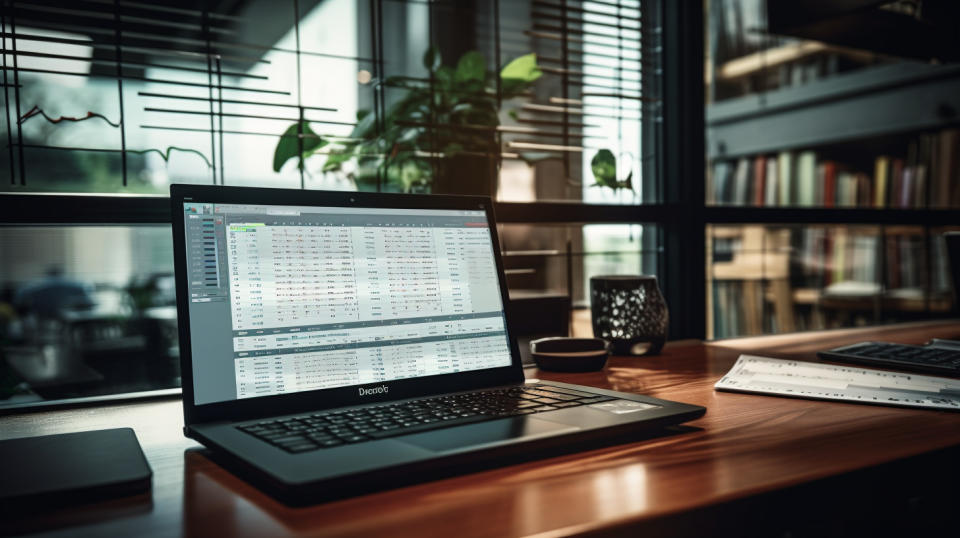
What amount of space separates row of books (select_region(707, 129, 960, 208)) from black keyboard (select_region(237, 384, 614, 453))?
2.26m

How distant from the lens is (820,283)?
2922 millimetres

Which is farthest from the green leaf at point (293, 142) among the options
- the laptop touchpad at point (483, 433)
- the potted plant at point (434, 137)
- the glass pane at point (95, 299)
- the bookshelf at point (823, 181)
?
the glass pane at point (95, 299)

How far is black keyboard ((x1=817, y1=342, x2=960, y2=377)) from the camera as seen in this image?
3.64 feet

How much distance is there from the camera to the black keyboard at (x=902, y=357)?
3.64 feet

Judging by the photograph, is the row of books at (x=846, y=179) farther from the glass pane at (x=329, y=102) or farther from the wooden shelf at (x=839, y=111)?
the glass pane at (x=329, y=102)

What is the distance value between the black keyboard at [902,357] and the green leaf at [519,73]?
79 centimetres

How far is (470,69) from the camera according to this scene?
1.41 metres

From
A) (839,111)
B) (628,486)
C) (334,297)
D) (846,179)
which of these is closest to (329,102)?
(334,297)

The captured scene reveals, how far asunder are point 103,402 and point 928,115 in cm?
301

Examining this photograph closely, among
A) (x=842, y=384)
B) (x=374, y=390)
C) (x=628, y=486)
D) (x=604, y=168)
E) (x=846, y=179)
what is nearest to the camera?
(x=628, y=486)

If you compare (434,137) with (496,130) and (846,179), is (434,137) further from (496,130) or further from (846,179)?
(846,179)

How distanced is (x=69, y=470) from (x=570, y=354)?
0.76m

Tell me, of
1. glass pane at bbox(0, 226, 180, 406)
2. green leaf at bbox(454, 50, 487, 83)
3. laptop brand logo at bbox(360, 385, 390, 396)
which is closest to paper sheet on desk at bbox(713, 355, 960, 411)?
laptop brand logo at bbox(360, 385, 390, 396)

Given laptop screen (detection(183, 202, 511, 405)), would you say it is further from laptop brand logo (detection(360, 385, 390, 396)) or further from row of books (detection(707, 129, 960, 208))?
row of books (detection(707, 129, 960, 208))
